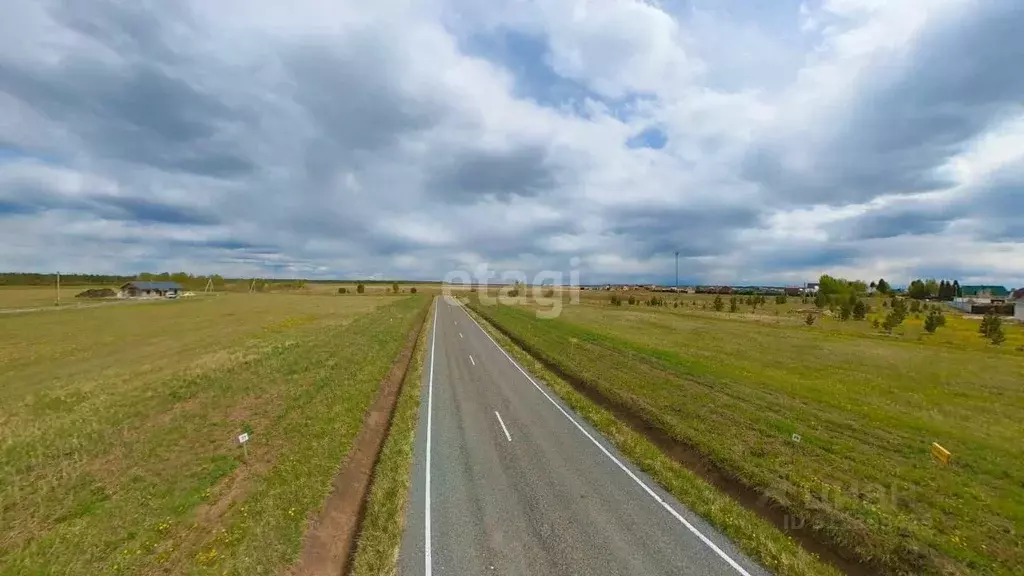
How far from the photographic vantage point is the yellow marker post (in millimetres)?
11753

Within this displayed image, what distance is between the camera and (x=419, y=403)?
19.8 metres

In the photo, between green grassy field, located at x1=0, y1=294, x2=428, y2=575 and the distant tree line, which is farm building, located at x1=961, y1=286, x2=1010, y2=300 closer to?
the distant tree line

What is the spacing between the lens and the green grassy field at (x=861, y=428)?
932 cm

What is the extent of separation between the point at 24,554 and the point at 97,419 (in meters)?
10.8

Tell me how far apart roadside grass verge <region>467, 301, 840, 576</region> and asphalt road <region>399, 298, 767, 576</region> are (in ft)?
1.18

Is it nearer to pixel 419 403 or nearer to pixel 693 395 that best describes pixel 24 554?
pixel 419 403

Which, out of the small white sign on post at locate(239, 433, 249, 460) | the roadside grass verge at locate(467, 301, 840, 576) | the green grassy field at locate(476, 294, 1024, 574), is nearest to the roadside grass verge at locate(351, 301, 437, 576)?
the small white sign on post at locate(239, 433, 249, 460)

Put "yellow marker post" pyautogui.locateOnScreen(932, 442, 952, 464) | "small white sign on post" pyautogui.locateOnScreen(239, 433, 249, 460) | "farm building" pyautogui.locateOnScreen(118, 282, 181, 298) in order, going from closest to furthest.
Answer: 1. "yellow marker post" pyautogui.locateOnScreen(932, 442, 952, 464)
2. "small white sign on post" pyautogui.locateOnScreen(239, 433, 249, 460)
3. "farm building" pyautogui.locateOnScreen(118, 282, 181, 298)

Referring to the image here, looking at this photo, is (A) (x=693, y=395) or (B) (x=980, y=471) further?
(A) (x=693, y=395)

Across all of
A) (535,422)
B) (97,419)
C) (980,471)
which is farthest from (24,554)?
(980,471)

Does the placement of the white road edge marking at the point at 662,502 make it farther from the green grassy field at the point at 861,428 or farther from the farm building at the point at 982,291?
the farm building at the point at 982,291

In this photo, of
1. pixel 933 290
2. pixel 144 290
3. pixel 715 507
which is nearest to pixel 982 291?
pixel 933 290

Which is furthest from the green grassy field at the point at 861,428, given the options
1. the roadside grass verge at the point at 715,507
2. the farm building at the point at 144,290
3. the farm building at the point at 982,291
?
Answer: the farm building at the point at 982,291

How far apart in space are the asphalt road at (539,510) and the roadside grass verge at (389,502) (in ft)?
0.87
